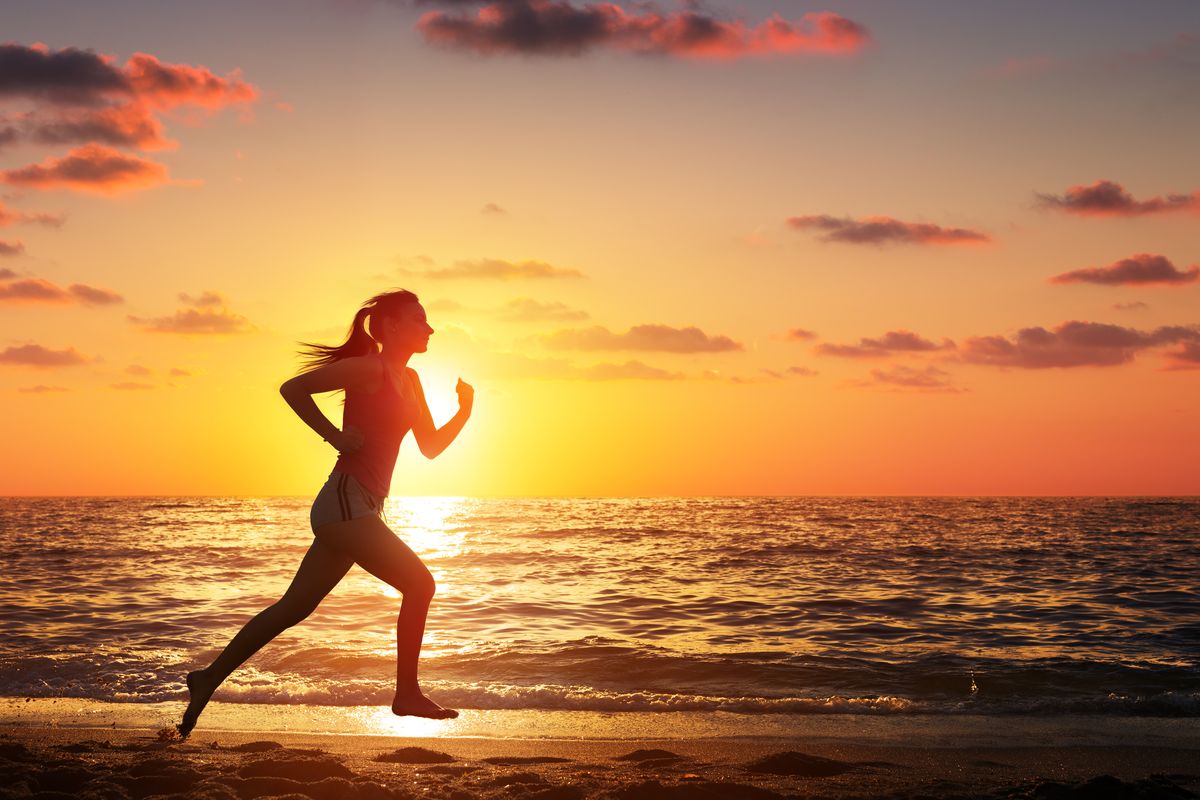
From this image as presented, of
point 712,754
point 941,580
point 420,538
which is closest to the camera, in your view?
point 712,754

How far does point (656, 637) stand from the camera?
12.2m

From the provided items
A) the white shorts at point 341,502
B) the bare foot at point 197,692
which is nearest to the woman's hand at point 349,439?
the white shorts at point 341,502

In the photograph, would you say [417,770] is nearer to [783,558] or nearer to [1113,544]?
[783,558]

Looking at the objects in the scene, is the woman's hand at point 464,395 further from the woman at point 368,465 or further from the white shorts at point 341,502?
the white shorts at point 341,502

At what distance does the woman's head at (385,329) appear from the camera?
5.81m

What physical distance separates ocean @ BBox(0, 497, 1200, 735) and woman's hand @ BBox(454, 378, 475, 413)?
2830mm

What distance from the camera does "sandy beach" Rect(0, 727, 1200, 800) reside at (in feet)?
17.0

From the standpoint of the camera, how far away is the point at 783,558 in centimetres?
2398

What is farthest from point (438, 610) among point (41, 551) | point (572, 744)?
point (41, 551)

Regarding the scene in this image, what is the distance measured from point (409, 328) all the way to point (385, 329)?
14cm

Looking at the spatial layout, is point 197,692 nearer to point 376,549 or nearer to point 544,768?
point 376,549

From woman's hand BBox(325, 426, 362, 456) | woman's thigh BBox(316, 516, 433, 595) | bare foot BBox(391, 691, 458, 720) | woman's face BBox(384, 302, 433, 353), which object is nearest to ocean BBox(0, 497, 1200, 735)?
bare foot BBox(391, 691, 458, 720)

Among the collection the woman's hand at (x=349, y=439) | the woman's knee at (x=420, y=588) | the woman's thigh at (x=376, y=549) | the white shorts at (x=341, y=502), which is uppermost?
the woman's hand at (x=349, y=439)

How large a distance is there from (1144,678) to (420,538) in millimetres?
27561
